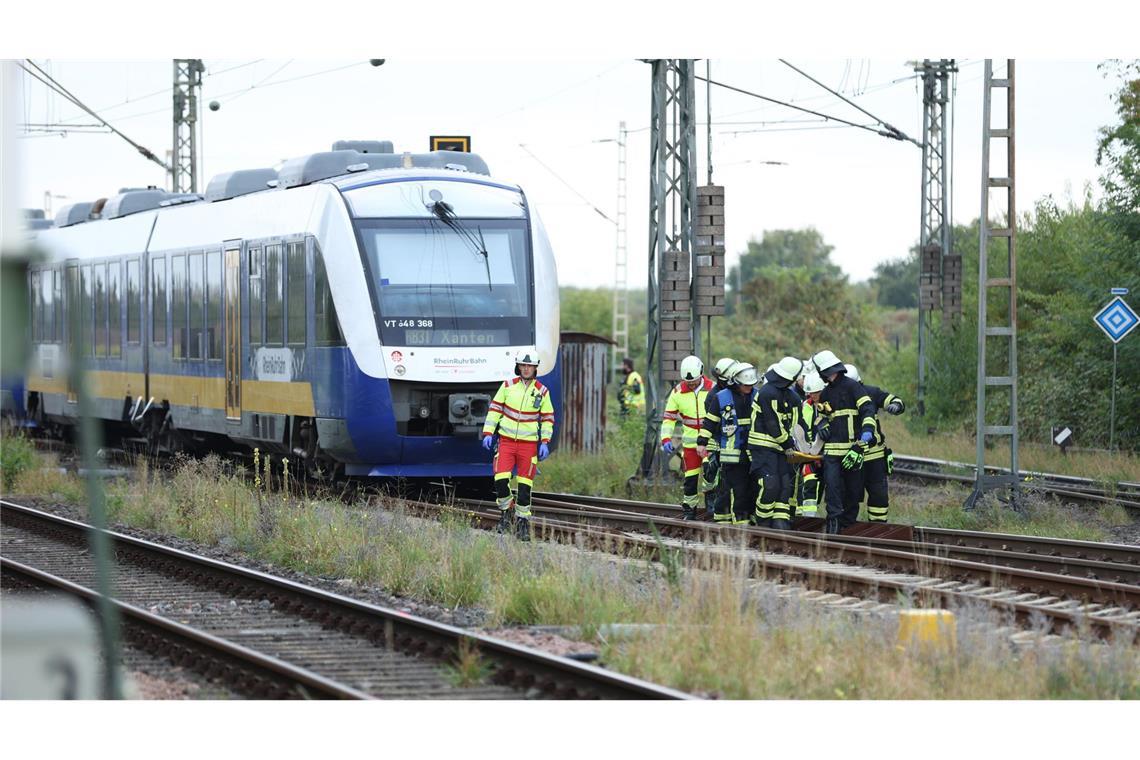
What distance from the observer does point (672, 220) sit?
65.7 ft

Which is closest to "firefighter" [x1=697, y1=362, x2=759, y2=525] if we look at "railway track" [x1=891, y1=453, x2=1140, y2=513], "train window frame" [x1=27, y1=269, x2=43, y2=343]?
"railway track" [x1=891, y1=453, x2=1140, y2=513]

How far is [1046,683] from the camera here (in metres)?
8.19

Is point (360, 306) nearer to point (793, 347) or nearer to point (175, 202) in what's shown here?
point (175, 202)

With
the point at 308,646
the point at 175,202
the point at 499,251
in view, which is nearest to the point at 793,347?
the point at 175,202

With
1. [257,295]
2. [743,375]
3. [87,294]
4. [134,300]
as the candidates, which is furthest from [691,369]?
[87,294]

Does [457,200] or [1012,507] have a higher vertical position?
[457,200]

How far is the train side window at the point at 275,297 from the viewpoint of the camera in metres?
18.2

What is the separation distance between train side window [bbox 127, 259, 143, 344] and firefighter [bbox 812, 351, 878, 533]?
37.2 ft

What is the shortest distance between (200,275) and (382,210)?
15.4 feet

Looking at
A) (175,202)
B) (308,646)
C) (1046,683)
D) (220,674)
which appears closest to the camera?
(1046,683)

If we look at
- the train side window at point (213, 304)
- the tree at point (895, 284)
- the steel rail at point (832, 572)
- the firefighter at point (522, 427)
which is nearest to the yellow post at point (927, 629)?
the steel rail at point (832, 572)

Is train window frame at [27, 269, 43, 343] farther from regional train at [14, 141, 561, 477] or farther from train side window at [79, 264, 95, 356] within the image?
regional train at [14, 141, 561, 477]

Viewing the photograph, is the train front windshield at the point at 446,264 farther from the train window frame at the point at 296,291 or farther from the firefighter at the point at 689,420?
the firefighter at the point at 689,420

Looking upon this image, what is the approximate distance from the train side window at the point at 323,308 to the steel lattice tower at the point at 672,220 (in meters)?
4.59
